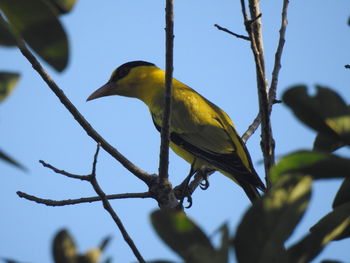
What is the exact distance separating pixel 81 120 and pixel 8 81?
8.08 ft

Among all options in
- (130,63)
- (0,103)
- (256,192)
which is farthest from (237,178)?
(0,103)

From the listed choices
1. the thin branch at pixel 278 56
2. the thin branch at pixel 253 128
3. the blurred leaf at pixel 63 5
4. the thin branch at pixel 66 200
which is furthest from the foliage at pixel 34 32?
the thin branch at pixel 253 128

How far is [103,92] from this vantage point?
21.2ft

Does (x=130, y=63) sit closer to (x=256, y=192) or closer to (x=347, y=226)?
(x=256, y=192)

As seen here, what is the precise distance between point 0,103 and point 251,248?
0.59 meters

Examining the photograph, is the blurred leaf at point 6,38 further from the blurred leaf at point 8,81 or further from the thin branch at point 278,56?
the thin branch at point 278,56

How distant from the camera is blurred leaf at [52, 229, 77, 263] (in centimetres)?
102

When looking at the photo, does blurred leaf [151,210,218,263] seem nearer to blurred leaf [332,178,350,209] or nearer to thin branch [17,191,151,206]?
blurred leaf [332,178,350,209]

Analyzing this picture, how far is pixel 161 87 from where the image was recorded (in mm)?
6430

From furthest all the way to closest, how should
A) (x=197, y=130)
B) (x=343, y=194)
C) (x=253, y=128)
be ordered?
(x=197, y=130), (x=253, y=128), (x=343, y=194)

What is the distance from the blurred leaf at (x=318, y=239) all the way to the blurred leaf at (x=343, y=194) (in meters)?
0.15

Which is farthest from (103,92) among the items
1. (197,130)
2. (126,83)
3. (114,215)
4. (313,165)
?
(313,165)

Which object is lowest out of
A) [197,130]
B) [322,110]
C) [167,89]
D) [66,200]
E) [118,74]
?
[322,110]

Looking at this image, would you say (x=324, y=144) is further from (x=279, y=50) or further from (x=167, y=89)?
(x=279, y=50)
